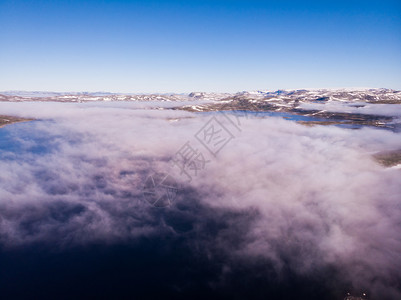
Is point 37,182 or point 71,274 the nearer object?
point 71,274

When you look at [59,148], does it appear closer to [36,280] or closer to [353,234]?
[36,280]

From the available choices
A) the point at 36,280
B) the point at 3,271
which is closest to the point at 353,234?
the point at 36,280

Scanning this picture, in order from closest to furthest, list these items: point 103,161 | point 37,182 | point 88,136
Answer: point 37,182 → point 103,161 → point 88,136

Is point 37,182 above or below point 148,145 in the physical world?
below

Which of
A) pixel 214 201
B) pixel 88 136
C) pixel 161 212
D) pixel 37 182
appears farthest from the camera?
pixel 88 136

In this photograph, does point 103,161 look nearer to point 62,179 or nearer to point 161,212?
point 62,179

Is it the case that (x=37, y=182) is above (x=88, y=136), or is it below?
below

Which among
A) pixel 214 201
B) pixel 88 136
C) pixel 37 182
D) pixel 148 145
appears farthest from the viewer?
pixel 88 136

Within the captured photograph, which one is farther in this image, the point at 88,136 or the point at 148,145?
the point at 88,136


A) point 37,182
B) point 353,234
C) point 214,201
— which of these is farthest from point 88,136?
point 353,234
